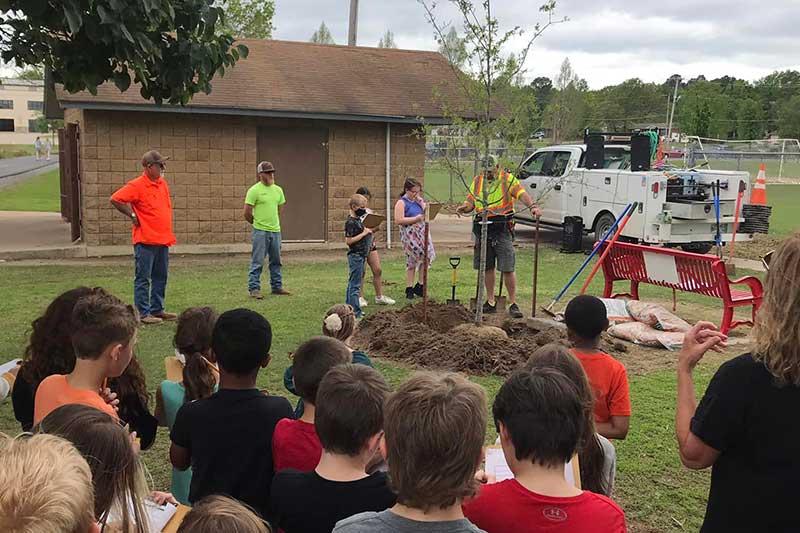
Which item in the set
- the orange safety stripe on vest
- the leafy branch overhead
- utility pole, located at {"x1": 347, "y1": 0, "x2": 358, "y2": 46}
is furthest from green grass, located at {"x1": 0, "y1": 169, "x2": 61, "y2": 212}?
the leafy branch overhead

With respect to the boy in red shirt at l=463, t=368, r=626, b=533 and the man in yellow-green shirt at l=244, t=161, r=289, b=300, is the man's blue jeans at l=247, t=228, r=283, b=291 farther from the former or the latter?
the boy in red shirt at l=463, t=368, r=626, b=533

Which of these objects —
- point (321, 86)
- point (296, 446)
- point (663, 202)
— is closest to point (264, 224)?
point (321, 86)

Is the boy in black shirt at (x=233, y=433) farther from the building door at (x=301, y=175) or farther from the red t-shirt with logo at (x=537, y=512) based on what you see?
the building door at (x=301, y=175)

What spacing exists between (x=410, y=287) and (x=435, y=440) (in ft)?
29.6

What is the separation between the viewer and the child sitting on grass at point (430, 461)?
2033 millimetres

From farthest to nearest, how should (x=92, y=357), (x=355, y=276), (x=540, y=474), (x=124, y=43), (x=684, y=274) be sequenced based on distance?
(x=355, y=276)
(x=684, y=274)
(x=124, y=43)
(x=92, y=357)
(x=540, y=474)

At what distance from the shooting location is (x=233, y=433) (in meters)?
3.00

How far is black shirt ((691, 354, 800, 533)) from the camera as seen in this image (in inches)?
93.6

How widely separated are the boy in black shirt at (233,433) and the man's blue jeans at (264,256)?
7.80m

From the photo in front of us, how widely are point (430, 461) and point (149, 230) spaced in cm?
785

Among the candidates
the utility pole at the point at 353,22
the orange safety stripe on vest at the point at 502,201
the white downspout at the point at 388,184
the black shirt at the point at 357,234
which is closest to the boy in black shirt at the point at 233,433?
the orange safety stripe on vest at the point at 502,201

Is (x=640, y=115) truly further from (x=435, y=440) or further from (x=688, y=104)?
(x=435, y=440)

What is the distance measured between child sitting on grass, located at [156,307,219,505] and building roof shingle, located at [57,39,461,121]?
1091 cm

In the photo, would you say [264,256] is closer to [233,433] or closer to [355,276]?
[355,276]
